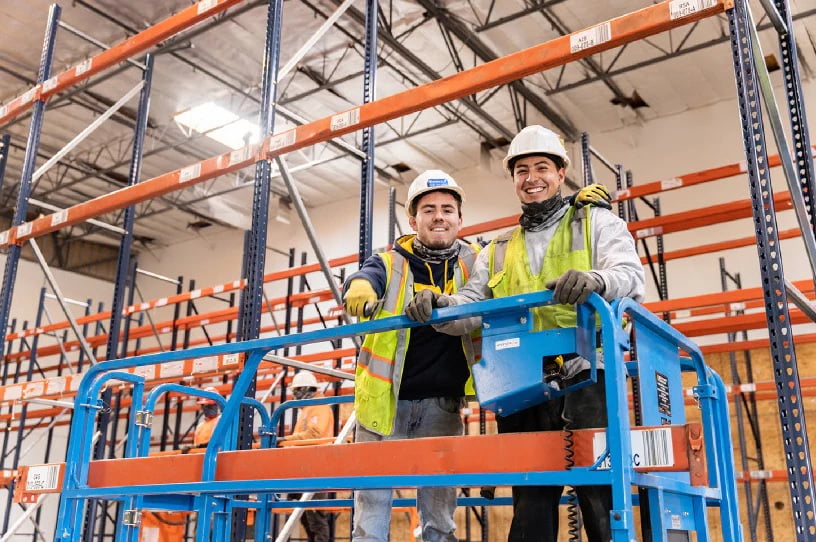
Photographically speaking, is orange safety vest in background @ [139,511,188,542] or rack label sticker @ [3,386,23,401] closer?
rack label sticker @ [3,386,23,401]

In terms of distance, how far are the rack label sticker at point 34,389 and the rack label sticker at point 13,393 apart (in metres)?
0.04

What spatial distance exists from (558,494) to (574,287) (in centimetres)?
99

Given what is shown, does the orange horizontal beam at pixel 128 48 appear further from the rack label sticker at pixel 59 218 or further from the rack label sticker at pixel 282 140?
the rack label sticker at pixel 59 218

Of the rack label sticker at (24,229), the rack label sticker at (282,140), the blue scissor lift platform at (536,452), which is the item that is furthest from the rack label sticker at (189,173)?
the blue scissor lift platform at (536,452)

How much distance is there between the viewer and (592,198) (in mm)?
3236

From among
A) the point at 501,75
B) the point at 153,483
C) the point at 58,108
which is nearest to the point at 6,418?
the point at 58,108

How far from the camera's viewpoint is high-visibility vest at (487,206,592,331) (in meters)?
3.16

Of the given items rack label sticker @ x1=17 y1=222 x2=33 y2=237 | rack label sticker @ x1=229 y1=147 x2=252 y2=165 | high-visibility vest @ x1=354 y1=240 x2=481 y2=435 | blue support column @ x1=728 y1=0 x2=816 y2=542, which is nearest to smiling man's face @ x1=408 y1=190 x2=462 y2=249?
high-visibility vest @ x1=354 y1=240 x2=481 y2=435

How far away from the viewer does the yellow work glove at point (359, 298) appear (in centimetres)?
354

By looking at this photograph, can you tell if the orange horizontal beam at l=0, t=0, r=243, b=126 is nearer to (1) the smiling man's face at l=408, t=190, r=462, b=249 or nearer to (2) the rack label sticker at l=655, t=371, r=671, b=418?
(1) the smiling man's face at l=408, t=190, r=462, b=249

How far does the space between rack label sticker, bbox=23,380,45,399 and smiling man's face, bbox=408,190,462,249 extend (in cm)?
477

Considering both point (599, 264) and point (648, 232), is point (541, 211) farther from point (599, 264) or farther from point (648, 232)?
point (648, 232)

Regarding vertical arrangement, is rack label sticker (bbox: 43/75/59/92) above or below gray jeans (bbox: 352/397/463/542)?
above

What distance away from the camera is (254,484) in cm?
328
